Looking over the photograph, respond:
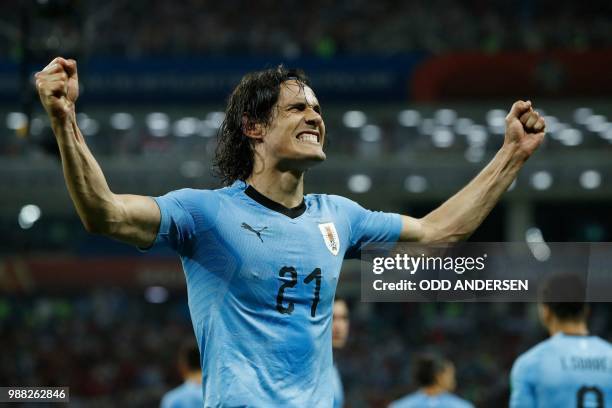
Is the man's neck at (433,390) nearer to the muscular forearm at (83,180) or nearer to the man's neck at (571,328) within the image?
the man's neck at (571,328)

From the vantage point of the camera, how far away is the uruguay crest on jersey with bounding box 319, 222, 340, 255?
3109 mm

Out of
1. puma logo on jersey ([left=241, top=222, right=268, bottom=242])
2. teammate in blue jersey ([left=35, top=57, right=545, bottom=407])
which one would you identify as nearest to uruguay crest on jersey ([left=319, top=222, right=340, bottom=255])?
teammate in blue jersey ([left=35, top=57, right=545, bottom=407])

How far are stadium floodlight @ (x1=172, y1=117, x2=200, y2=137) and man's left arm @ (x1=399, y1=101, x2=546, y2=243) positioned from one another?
82.7 feet

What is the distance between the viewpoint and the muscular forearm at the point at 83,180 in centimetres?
257

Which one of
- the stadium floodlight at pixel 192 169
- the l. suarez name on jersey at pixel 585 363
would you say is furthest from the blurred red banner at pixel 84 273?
Result: the l. suarez name on jersey at pixel 585 363

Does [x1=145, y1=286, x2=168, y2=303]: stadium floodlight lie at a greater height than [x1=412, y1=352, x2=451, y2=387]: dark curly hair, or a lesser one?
greater

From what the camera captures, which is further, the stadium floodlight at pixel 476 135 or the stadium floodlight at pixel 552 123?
the stadium floodlight at pixel 476 135

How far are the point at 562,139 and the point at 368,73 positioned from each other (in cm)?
609

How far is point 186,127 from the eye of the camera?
93.8 feet

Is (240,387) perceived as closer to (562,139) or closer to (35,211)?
(562,139)

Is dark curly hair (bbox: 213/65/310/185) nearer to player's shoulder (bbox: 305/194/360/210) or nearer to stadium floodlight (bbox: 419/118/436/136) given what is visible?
player's shoulder (bbox: 305/194/360/210)

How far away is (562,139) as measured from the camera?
27.3 metres

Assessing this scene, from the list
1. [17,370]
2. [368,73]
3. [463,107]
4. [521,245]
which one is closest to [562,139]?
[463,107]

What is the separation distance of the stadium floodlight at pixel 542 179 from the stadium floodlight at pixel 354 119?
495 cm
